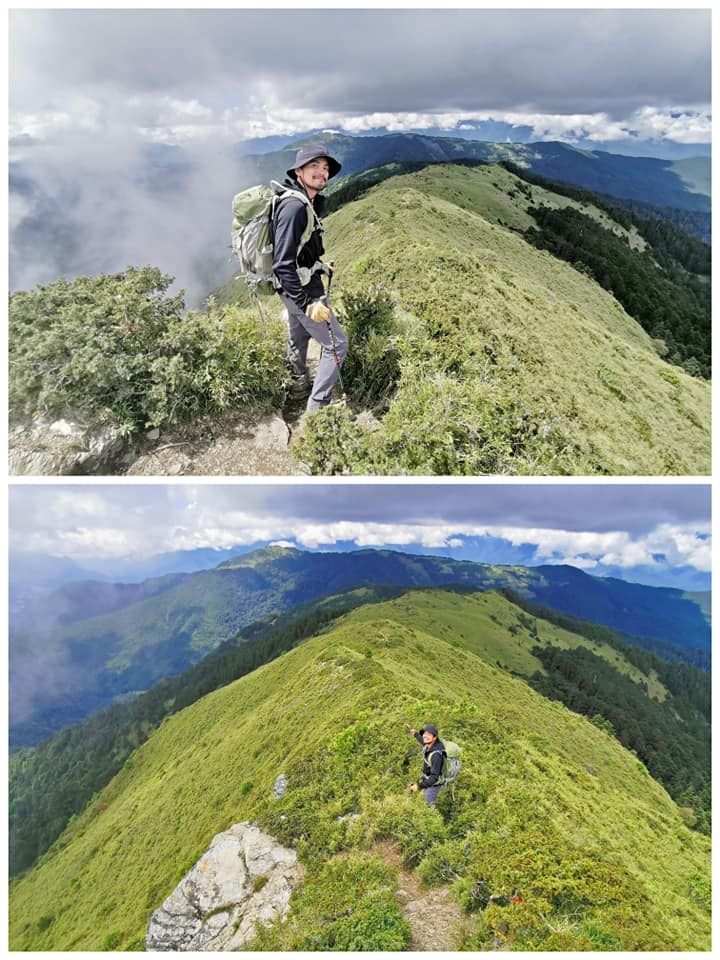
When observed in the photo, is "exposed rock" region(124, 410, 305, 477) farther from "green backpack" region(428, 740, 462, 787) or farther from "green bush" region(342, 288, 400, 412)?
"green backpack" region(428, 740, 462, 787)

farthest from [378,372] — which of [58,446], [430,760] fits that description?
[430,760]

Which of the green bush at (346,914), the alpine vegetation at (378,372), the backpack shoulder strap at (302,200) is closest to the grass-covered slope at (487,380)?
the alpine vegetation at (378,372)

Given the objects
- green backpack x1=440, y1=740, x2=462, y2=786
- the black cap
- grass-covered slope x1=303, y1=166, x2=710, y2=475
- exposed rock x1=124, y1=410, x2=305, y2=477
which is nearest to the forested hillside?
green backpack x1=440, y1=740, x2=462, y2=786

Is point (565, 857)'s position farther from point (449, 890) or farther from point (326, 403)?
point (326, 403)

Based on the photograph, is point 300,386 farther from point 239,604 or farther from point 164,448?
point 239,604

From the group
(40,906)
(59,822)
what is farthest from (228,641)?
(59,822)
